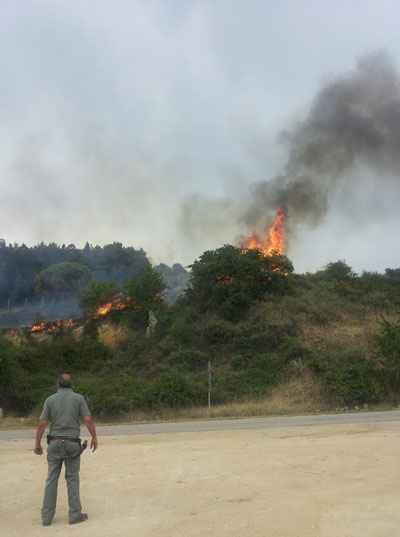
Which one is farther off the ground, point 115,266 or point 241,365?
point 115,266

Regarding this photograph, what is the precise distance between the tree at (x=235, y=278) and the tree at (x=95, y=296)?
13637 mm

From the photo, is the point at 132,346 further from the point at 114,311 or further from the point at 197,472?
the point at 197,472

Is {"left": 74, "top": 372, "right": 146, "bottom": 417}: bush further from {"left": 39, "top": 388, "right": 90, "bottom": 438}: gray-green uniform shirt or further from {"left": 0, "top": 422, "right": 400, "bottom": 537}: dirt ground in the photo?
{"left": 39, "top": 388, "right": 90, "bottom": 438}: gray-green uniform shirt

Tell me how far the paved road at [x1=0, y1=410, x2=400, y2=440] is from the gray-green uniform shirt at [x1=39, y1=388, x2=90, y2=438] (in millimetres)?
8772

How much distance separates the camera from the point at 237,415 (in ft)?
61.5

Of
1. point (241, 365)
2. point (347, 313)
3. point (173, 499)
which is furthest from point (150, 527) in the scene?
point (347, 313)

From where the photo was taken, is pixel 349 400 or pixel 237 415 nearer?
pixel 237 415

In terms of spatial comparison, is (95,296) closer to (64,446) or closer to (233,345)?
(233,345)

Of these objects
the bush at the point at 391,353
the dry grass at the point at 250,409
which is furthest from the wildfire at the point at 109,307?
the bush at the point at 391,353

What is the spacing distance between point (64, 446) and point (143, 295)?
3388 cm

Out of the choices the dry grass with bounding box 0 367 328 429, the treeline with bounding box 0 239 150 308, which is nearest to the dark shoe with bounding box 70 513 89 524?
the dry grass with bounding box 0 367 328 429

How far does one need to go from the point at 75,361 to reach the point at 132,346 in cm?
414

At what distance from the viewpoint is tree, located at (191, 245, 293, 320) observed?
34.0 meters

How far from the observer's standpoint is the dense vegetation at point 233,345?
21203 mm
